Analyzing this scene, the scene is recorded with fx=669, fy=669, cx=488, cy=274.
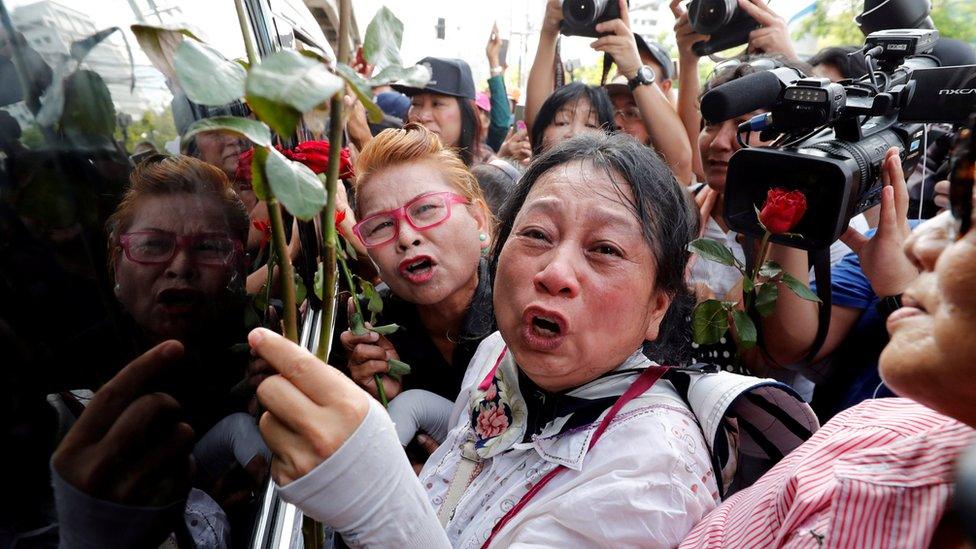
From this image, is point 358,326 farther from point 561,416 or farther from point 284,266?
point 284,266

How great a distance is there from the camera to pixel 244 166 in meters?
1.08

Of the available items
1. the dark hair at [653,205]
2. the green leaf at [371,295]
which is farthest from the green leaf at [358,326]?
the dark hair at [653,205]

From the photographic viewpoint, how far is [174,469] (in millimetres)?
860

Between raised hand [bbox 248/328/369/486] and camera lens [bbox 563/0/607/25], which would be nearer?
raised hand [bbox 248/328/369/486]

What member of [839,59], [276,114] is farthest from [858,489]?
[839,59]

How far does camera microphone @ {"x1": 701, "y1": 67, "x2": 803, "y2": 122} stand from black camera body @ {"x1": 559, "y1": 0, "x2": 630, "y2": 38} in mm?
1537

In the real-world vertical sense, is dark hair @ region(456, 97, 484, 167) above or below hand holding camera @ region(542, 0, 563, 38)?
below

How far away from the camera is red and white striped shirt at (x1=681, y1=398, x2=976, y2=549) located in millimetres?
802

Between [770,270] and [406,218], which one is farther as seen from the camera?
[406,218]

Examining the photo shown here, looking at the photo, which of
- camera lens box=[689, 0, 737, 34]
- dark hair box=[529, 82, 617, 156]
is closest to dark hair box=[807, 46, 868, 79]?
camera lens box=[689, 0, 737, 34]

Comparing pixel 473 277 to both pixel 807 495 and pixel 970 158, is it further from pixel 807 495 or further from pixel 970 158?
pixel 970 158

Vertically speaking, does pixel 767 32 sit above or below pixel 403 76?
below

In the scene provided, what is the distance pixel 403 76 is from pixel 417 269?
1.32 m

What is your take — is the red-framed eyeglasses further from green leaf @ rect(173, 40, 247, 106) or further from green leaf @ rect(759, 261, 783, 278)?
green leaf @ rect(759, 261, 783, 278)
